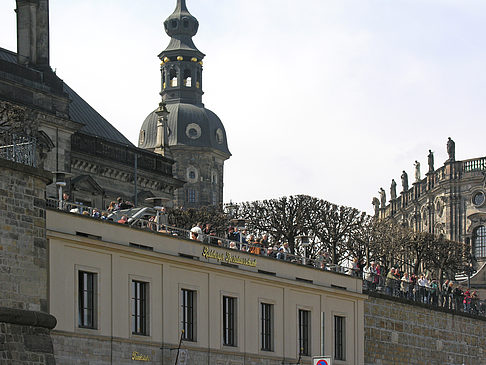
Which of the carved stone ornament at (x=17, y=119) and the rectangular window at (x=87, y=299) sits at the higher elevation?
the carved stone ornament at (x=17, y=119)

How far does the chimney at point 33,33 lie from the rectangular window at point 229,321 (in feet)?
64.8

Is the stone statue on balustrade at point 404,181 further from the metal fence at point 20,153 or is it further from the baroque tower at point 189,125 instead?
the metal fence at point 20,153

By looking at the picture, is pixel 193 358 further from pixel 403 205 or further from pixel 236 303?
pixel 403 205

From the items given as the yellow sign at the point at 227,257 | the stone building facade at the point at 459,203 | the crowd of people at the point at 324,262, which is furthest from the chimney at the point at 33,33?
the stone building facade at the point at 459,203

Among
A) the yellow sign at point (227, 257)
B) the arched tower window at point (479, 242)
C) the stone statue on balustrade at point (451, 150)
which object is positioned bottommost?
the yellow sign at point (227, 257)

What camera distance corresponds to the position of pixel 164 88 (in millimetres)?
146625

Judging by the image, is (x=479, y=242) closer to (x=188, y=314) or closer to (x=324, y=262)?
(x=324, y=262)

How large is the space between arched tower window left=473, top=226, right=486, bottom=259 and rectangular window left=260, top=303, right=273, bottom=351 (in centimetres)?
7803

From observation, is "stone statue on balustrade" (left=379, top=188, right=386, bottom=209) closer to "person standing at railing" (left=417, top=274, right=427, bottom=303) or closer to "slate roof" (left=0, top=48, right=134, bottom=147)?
"slate roof" (left=0, top=48, right=134, bottom=147)

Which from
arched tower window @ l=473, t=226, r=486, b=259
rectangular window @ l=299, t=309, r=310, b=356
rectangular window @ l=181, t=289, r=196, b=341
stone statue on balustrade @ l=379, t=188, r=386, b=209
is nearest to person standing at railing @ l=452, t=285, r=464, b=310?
rectangular window @ l=299, t=309, r=310, b=356

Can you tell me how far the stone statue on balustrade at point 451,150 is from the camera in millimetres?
128125

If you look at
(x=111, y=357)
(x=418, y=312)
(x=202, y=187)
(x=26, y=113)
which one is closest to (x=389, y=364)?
(x=418, y=312)

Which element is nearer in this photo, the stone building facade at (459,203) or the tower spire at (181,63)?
the stone building facade at (459,203)

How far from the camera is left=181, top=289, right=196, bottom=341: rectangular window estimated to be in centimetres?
4266
